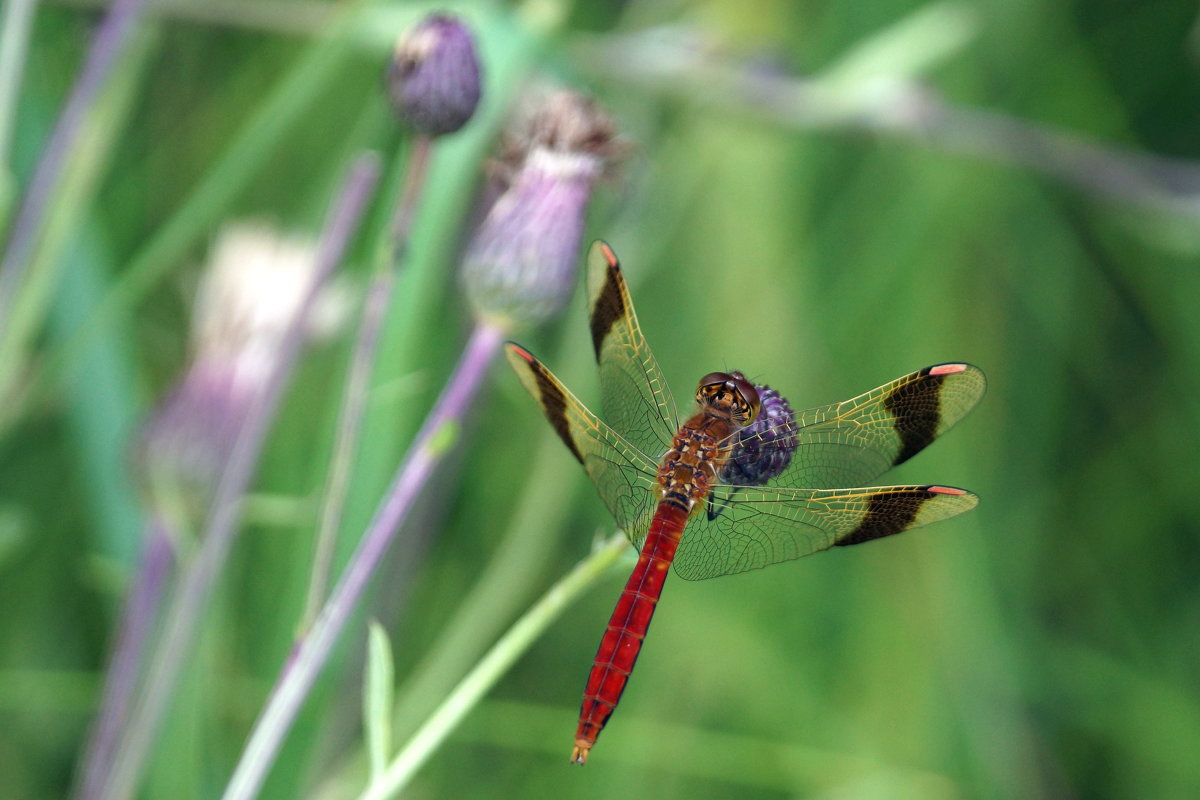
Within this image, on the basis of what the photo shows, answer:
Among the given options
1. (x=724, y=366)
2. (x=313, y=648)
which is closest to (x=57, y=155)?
(x=313, y=648)

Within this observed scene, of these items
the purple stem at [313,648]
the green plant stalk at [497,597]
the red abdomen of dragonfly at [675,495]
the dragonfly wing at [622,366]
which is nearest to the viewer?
the purple stem at [313,648]

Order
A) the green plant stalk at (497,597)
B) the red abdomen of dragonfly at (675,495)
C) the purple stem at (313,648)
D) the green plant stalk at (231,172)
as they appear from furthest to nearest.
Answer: the green plant stalk at (497,597)
the green plant stalk at (231,172)
the red abdomen of dragonfly at (675,495)
the purple stem at (313,648)

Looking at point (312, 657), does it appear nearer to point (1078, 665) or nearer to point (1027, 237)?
point (1078, 665)

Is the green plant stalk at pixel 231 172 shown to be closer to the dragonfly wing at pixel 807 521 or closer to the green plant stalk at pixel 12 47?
the green plant stalk at pixel 12 47

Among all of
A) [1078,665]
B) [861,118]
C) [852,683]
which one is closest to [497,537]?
[852,683]

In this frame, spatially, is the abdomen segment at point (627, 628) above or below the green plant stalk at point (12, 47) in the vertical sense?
below

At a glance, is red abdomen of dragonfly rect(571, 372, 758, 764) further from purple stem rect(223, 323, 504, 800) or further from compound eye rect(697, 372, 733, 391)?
purple stem rect(223, 323, 504, 800)

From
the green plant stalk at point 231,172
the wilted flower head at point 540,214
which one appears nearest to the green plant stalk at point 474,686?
the wilted flower head at point 540,214
